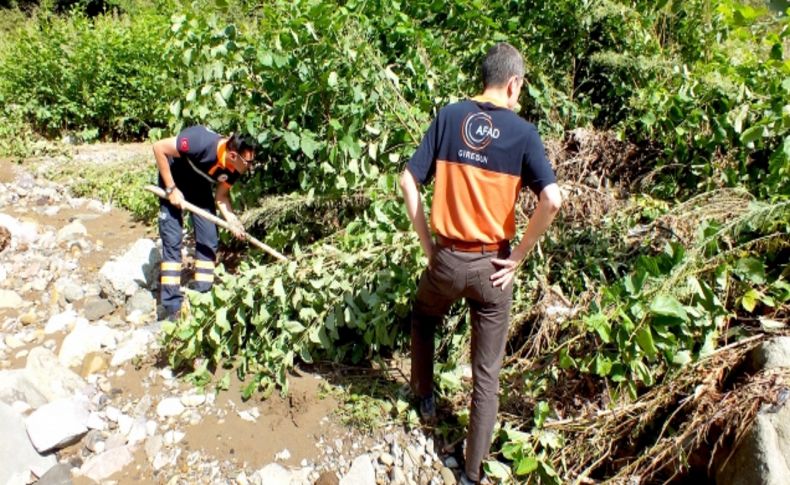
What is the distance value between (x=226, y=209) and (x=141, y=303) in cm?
92

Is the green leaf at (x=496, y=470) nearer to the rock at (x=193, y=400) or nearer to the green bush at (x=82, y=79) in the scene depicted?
the rock at (x=193, y=400)

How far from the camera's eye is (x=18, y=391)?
297 centimetres

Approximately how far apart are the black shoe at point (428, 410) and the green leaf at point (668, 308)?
1.19 m

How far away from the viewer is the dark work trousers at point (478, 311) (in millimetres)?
2350

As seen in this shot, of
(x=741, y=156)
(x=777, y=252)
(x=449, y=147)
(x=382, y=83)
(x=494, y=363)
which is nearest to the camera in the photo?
(x=449, y=147)

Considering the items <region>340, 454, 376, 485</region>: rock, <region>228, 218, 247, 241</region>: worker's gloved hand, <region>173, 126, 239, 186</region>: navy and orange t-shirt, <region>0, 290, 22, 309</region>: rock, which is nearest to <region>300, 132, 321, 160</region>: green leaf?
<region>173, 126, 239, 186</region>: navy and orange t-shirt

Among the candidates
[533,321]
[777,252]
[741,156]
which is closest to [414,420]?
[533,321]

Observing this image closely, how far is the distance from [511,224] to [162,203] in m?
2.48

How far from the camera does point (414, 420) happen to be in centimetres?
291

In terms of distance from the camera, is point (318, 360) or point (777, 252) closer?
point (777, 252)

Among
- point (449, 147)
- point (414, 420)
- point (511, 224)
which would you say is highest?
point (449, 147)

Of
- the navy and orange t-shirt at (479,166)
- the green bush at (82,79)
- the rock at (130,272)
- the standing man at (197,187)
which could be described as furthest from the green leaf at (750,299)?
the green bush at (82,79)

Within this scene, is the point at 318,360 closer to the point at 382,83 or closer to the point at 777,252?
the point at 382,83

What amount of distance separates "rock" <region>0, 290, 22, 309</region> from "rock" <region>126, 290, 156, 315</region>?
833mm
